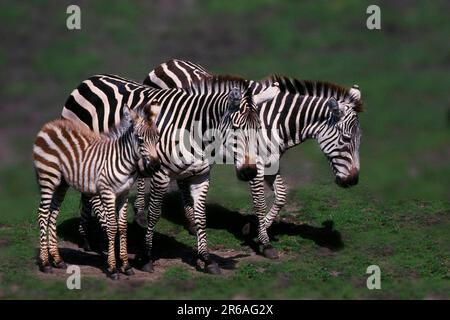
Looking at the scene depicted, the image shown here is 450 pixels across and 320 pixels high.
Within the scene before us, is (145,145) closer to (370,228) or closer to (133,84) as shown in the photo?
(133,84)

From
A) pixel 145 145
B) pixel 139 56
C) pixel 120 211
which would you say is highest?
pixel 139 56

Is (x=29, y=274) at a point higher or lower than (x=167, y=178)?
lower

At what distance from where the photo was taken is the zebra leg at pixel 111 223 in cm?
1186

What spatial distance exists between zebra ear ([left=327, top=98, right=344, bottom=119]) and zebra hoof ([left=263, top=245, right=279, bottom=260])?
194cm

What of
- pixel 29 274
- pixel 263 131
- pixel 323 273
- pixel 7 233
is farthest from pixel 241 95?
pixel 7 233

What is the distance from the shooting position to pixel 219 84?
12.6m

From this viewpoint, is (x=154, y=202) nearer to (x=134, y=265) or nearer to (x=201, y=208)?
(x=201, y=208)

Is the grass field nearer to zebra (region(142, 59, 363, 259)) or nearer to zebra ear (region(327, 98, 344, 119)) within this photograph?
zebra (region(142, 59, 363, 259))

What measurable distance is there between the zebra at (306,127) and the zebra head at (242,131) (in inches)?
50.6

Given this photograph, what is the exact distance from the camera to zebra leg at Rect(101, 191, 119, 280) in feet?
38.9

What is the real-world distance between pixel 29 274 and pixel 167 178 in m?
2.04

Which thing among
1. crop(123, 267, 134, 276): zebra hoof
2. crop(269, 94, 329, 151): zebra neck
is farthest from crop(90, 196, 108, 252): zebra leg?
crop(269, 94, 329, 151): zebra neck

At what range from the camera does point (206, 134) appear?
12.4 m

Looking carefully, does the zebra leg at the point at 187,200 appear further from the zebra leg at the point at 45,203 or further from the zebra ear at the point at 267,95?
the zebra leg at the point at 45,203
